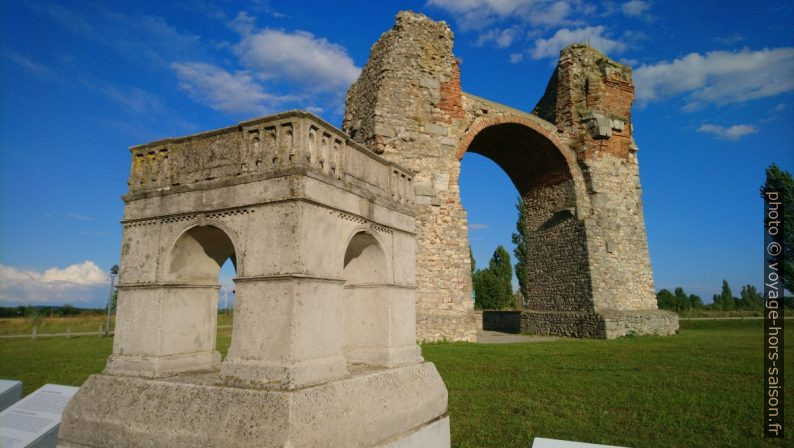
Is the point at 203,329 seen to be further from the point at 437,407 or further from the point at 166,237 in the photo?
the point at 437,407

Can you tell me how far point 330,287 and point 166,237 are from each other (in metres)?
1.82

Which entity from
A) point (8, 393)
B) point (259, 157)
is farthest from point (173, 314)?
point (8, 393)

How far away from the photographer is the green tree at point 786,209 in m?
25.0

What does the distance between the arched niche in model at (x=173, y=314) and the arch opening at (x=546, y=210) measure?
1389 centimetres

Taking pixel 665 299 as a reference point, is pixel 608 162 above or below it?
above

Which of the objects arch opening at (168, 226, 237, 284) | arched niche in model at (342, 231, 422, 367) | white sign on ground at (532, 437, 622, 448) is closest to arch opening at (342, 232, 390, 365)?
arched niche in model at (342, 231, 422, 367)

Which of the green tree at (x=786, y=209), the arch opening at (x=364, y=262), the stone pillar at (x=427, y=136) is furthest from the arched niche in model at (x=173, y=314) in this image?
the green tree at (x=786, y=209)

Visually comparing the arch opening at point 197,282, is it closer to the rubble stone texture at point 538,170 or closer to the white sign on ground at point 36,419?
the white sign on ground at point 36,419

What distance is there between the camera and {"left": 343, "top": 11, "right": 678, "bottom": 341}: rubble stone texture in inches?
566

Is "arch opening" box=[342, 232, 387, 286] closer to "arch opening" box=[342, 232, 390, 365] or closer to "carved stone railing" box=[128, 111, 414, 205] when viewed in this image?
"arch opening" box=[342, 232, 390, 365]

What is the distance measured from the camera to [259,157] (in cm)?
425

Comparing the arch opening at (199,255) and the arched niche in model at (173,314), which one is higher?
the arch opening at (199,255)

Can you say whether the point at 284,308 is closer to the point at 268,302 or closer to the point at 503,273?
the point at 268,302

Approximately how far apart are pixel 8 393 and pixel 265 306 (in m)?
3.99
